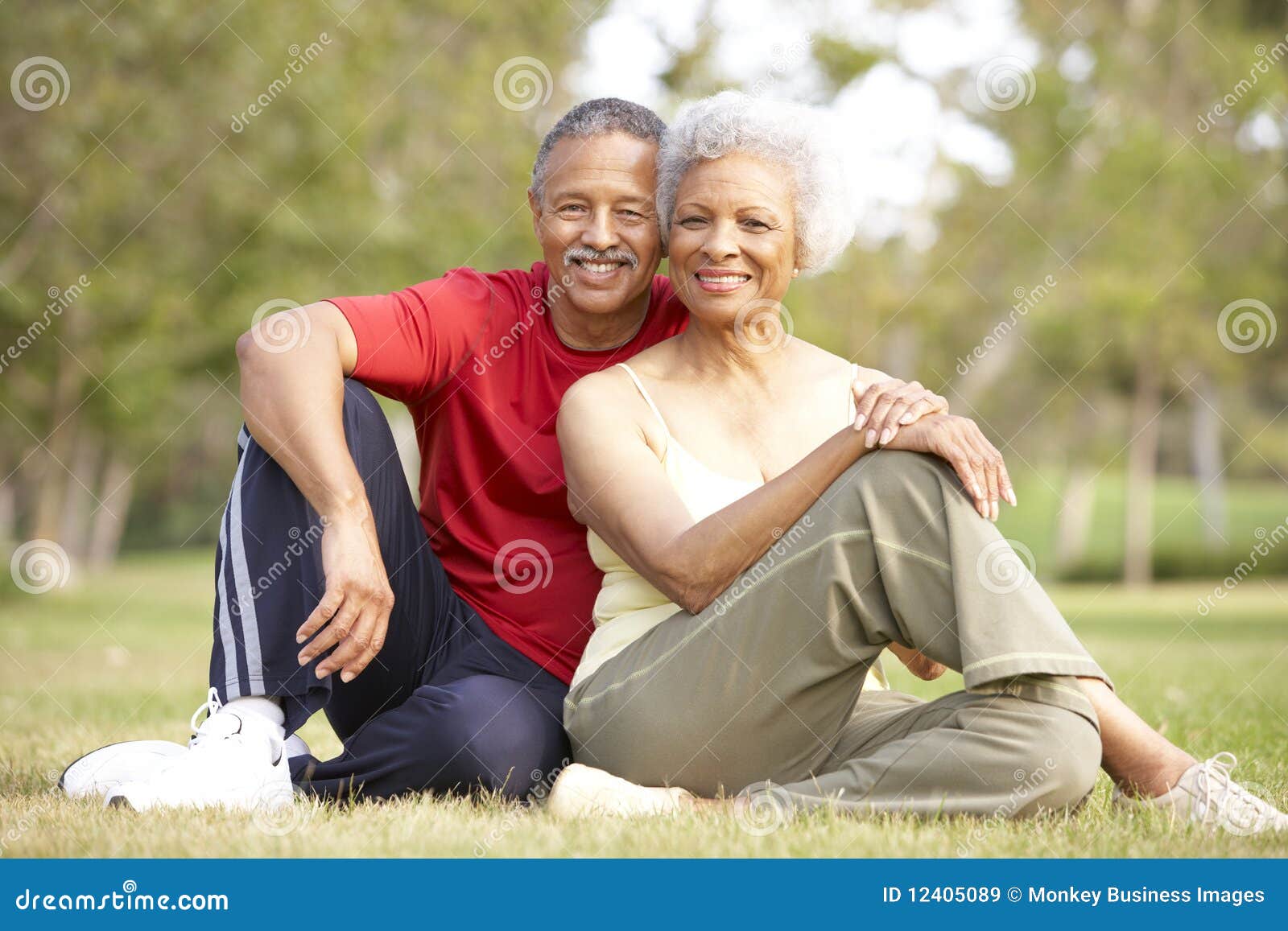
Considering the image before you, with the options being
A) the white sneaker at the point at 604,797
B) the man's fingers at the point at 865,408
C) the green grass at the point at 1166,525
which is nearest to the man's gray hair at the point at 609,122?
the man's fingers at the point at 865,408

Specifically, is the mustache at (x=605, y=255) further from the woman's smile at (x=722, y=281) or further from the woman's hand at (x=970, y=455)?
the woman's hand at (x=970, y=455)

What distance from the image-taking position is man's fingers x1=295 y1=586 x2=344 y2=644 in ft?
9.61

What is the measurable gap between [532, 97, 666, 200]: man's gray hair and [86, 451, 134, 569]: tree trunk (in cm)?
2274

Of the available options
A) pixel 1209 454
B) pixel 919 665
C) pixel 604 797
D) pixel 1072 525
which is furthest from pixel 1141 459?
pixel 604 797

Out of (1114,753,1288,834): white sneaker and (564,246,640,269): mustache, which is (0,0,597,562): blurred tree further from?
(1114,753,1288,834): white sneaker

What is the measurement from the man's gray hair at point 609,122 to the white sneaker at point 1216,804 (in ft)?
6.68

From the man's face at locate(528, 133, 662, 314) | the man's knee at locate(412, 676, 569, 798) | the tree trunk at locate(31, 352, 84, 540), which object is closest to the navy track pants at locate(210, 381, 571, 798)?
the man's knee at locate(412, 676, 569, 798)

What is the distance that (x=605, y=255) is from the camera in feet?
11.4

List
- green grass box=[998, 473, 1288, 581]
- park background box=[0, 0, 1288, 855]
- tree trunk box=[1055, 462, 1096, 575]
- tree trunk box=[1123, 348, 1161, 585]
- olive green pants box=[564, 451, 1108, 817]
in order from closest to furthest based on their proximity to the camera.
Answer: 1. olive green pants box=[564, 451, 1108, 817]
2. park background box=[0, 0, 1288, 855]
3. tree trunk box=[1123, 348, 1161, 585]
4. green grass box=[998, 473, 1288, 581]
5. tree trunk box=[1055, 462, 1096, 575]

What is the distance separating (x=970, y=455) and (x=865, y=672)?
0.55 metres

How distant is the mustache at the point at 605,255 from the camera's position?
3477 millimetres

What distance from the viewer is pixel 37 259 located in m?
13.1

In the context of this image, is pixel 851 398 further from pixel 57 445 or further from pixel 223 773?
pixel 57 445
